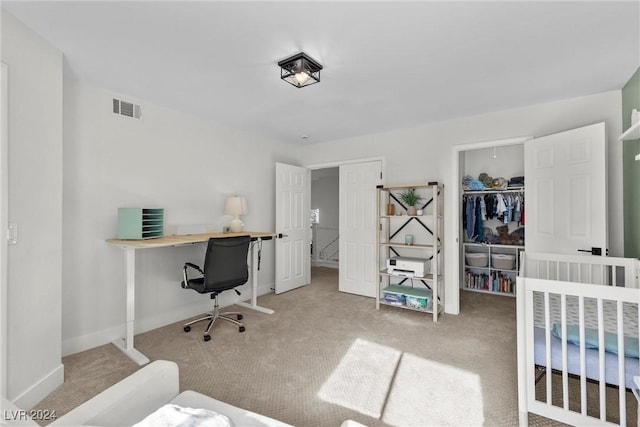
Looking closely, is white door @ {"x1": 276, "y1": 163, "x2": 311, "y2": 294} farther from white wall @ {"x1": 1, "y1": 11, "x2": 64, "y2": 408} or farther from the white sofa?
the white sofa

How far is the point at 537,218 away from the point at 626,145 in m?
0.92

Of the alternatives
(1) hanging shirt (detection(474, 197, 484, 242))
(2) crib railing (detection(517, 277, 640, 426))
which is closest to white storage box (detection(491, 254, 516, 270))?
(1) hanging shirt (detection(474, 197, 484, 242))

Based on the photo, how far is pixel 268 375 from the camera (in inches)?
86.6

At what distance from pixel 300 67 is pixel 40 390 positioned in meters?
2.78

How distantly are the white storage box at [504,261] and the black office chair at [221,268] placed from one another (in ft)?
12.5

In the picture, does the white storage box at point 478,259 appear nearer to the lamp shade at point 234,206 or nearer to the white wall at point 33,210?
the lamp shade at point 234,206

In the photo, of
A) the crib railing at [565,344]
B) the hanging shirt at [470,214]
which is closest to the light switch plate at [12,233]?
the crib railing at [565,344]

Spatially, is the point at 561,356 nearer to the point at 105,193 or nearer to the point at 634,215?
the point at 634,215

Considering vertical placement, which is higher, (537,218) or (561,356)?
(537,218)

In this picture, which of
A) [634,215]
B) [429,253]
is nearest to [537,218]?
[634,215]

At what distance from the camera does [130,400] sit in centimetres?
111

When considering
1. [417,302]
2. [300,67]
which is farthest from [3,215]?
[417,302]

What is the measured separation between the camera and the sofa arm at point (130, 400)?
98 cm

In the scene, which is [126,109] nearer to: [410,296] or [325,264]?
[410,296]
